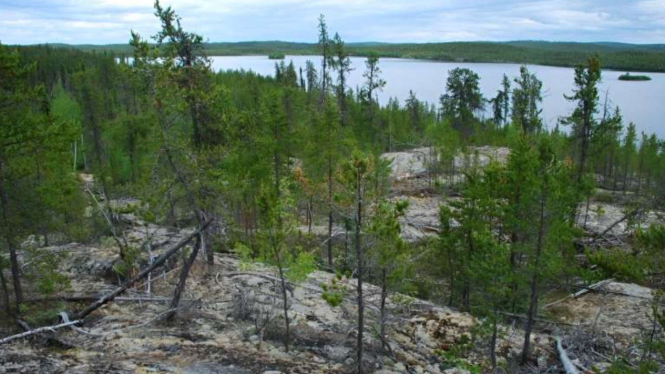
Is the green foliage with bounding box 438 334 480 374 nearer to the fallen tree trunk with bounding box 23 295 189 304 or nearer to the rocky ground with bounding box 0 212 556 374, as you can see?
the rocky ground with bounding box 0 212 556 374

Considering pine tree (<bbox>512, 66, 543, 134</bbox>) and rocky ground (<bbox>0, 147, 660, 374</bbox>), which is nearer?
rocky ground (<bbox>0, 147, 660, 374</bbox>)

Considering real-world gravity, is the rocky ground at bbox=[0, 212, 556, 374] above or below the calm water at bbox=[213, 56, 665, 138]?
below

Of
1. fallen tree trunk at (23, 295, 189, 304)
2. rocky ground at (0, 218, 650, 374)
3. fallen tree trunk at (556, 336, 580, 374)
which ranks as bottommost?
fallen tree trunk at (556, 336, 580, 374)

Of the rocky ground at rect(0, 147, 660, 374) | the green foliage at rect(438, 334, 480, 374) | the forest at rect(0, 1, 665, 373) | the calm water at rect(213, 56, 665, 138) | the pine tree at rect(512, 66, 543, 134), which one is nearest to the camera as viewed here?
the rocky ground at rect(0, 147, 660, 374)

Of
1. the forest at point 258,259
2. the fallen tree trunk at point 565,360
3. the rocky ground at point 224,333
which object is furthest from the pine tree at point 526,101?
the rocky ground at point 224,333

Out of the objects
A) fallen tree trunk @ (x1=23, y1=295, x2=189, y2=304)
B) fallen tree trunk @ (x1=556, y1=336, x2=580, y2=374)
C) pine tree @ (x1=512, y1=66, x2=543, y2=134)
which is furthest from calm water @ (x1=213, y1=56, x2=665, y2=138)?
fallen tree trunk @ (x1=23, y1=295, x2=189, y2=304)

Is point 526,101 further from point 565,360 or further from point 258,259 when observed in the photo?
point 258,259

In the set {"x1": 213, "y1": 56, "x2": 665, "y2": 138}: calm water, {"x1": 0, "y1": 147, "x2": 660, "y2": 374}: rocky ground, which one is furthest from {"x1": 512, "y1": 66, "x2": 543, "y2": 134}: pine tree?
{"x1": 213, "y1": 56, "x2": 665, "y2": 138}: calm water

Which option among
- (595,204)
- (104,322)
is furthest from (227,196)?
(595,204)

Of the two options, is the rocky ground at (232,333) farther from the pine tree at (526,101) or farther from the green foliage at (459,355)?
the pine tree at (526,101)

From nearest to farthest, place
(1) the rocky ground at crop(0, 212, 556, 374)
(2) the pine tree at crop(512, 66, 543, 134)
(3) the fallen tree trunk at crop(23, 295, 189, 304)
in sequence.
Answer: (1) the rocky ground at crop(0, 212, 556, 374), (3) the fallen tree trunk at crop(23, 295, 189, 304), (2) the pine tree at crop(512, 66, 543, 134)

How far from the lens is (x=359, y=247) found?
10.6 metres

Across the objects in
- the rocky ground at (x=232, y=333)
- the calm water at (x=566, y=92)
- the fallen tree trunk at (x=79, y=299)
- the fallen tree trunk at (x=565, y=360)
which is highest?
the calm water at (x=566, y=92)

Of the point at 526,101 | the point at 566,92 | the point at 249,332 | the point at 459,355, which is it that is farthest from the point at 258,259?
the point at 566,92
